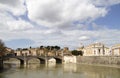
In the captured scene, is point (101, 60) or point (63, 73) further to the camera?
point (101, 60)

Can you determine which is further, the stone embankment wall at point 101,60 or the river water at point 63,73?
the stone embankment wall at point 101,60

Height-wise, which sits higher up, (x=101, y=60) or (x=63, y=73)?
(x=101, y=60)

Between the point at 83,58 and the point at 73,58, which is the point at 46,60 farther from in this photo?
the point at 83,58

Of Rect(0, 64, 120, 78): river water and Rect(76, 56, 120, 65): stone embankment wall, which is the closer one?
Rect(0, 64, 120, 78): river water

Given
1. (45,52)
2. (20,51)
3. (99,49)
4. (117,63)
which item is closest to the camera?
(117,63)

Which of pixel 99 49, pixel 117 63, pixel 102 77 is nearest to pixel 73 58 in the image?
pixel 99 49

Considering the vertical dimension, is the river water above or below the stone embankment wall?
below

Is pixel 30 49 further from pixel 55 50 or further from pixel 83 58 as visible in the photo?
pixel 83 58

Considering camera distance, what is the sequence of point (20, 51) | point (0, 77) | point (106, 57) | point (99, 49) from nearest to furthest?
point (0, 77) → point (106, 57) → point (99, 49) → point (20, 51)

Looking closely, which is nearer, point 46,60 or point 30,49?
point 46,60

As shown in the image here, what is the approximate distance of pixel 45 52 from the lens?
97125 mm

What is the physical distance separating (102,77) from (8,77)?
10992mm

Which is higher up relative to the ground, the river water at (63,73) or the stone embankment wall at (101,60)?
the stone embankment wall at (101,60)

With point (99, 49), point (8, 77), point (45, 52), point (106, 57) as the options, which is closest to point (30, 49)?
point (45, 52)
